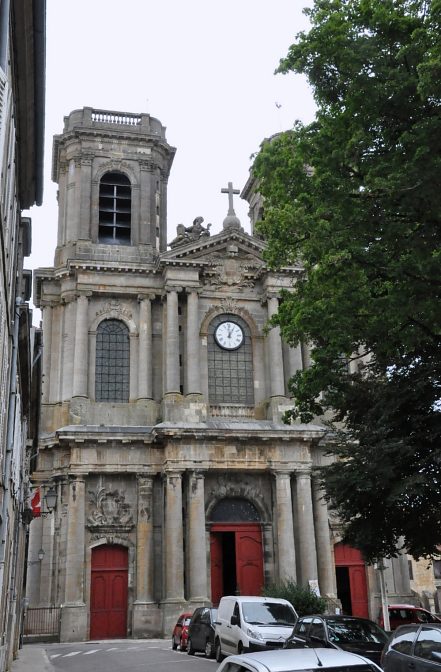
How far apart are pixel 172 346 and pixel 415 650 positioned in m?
23.6

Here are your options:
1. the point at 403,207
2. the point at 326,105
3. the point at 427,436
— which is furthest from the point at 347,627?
the point at 326,105

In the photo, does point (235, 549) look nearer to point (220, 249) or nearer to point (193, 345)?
point (193, 345)

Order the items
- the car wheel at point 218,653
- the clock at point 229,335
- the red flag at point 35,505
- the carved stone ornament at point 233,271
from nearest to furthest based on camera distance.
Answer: the car wheel at point 218,653 < the red flag at point 35,505 < the clock at point 229,335 < the carved stone ornament at point 233,271

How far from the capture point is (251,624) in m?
17.1

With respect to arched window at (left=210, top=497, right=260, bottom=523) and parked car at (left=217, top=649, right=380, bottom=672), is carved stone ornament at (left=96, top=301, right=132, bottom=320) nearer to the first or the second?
arched window at (left=210, top=497, right=260, bottom=523)

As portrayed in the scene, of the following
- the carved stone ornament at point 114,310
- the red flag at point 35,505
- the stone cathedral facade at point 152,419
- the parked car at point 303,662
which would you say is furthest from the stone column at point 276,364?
the parked car at point 303,662

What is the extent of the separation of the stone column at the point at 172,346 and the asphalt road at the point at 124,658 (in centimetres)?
1025

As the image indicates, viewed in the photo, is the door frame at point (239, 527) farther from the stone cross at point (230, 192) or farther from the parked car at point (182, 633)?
the stone cross at point (230, 192)

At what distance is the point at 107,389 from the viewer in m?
33.5

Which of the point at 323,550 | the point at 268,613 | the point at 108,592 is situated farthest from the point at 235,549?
the point at 268,613

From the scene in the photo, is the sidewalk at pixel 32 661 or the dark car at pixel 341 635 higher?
the dark car at pixel 341 635

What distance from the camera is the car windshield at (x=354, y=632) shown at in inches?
548

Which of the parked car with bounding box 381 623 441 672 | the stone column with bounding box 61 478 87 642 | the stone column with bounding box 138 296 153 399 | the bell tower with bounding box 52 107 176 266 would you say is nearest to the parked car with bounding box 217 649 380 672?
the parked car with bounding box 381 623 441 672

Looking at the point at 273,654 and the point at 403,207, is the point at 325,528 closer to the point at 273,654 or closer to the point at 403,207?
the point at 403,207
